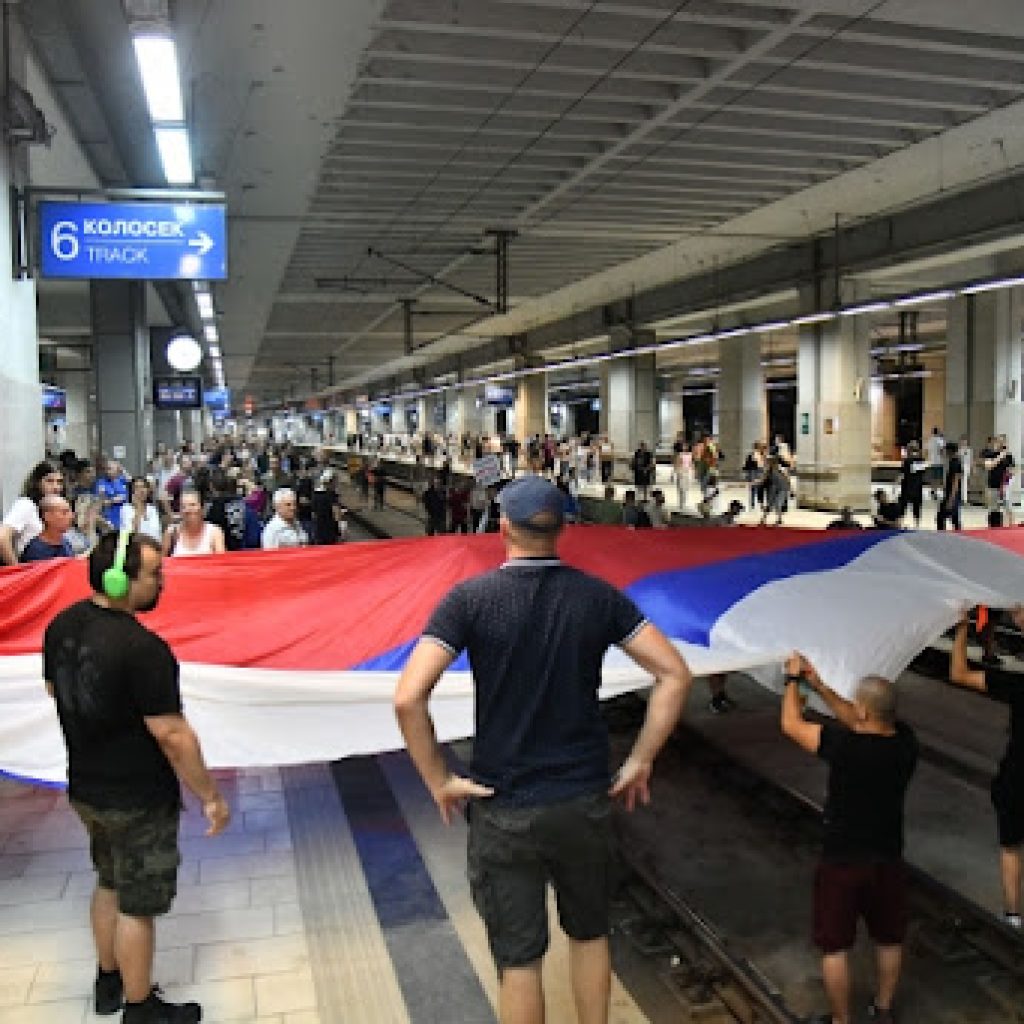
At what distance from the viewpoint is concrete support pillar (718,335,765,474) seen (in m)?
32.5

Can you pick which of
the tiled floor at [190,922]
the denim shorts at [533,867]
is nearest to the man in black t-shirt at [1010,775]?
the denim shorts at [533,867]

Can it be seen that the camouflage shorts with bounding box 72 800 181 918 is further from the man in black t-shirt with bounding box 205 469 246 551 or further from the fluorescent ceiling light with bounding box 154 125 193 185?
the fluorescent ceiling light with bounding box 154 125 193 185

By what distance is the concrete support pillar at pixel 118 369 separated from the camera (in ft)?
67.2

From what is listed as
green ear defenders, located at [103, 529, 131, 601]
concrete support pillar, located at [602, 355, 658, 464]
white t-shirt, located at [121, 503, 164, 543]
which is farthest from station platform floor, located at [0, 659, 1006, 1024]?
concrete support pillar, located at [602, 355, 658, 464]

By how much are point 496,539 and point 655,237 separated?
16.0 m

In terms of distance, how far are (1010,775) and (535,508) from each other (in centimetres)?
346

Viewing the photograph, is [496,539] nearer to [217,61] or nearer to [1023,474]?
[217,61]

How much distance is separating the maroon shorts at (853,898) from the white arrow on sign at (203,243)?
854 centimetres

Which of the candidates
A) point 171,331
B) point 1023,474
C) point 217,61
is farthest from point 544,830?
point 171,331

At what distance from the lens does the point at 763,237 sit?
870 inches

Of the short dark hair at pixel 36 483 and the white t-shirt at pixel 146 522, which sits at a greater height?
→ the short dark hair at pixel 36 483

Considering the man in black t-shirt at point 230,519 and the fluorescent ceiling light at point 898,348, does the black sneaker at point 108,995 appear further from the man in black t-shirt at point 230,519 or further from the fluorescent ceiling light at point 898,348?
the fluorescent ceiling light at point 898,348

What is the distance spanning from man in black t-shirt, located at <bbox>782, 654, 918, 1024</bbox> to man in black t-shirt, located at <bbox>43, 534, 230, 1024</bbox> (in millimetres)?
2503

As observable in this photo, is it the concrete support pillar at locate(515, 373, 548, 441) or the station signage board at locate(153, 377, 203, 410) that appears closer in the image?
the station signage board at locate(153, 377, 203, 410)
